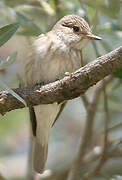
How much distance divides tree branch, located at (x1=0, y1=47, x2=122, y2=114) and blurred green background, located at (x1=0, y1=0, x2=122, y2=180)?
355 mm

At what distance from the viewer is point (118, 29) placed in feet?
12.9

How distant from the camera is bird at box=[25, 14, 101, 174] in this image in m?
3.75

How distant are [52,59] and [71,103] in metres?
2.22

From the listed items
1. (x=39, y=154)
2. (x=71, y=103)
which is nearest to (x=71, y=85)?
(x=39, y=154)

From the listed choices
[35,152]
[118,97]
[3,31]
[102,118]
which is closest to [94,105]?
[118,97]

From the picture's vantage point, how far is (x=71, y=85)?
2941mm

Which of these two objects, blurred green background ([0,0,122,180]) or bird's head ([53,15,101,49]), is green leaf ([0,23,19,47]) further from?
bird's head ([53,15,101,49])

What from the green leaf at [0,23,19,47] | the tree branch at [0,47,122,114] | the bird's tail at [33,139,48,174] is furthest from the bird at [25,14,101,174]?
the green leaf at [0,23,19,47]

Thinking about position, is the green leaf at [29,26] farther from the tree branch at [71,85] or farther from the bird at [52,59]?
the tree branch at [71,85]

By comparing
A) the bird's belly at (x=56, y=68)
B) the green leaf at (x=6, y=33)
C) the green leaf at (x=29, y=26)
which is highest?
the green leaf at (x=6, y=33)

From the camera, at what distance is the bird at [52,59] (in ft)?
12.3

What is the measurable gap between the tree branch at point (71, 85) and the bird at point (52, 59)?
24.7 inches

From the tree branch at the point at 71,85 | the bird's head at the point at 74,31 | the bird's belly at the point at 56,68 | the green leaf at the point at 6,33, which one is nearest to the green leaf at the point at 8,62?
the green leaf at the point at 6,33

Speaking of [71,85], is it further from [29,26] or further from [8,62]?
[29,26]
